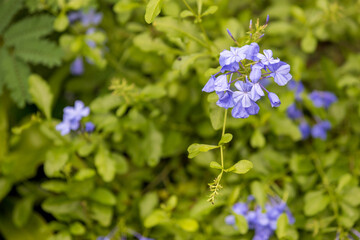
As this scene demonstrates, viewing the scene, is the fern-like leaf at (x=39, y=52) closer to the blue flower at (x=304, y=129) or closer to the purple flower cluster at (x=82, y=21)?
the purple flower cluster at (x=82, y=21)

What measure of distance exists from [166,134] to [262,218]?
2.69 ft

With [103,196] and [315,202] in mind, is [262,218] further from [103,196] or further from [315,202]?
[103,196]

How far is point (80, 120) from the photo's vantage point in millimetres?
2043

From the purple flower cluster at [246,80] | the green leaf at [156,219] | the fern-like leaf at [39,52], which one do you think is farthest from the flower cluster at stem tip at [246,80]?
the fern-like leaf at [39,52]

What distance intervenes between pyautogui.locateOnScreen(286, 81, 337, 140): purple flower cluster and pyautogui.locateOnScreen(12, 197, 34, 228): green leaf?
166 cm

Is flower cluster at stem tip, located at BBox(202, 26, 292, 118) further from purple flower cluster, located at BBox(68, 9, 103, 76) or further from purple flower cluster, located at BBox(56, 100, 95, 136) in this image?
purple flower cluster, located at BBox(68, 9, 103, 76)

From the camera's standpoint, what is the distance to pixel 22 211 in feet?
7.55

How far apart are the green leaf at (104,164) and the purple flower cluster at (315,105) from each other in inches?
44.3

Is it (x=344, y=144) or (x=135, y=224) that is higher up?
(x=344, y=144)

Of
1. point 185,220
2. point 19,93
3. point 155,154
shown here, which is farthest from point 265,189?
point 19,93

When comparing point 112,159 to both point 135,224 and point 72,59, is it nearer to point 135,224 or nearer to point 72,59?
point 135,224

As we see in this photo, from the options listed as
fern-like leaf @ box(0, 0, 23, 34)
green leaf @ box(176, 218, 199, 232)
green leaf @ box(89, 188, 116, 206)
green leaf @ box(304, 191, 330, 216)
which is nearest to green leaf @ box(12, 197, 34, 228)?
green leaf @ box(89, 188, 116, 206)

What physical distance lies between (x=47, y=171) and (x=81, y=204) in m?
0.31

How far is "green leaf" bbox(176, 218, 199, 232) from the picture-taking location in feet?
6.30
